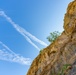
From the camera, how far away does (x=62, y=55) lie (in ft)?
97.1

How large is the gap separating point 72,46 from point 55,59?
3.79 meters

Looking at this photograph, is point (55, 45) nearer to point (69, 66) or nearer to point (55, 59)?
point (55, 59)

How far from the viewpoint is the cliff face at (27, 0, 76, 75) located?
1070 inches

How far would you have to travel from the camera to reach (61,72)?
26.7 meters

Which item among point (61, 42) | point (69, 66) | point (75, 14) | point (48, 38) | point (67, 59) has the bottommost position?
point (69, 66)

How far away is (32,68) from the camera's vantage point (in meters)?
37.9

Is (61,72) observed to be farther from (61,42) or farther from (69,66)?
(61,42)

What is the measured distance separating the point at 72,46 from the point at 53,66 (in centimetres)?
391

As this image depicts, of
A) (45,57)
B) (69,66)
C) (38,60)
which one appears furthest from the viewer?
(38,60)

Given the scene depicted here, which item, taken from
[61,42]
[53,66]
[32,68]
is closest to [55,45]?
[61,42]

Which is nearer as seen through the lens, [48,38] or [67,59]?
[67,59]

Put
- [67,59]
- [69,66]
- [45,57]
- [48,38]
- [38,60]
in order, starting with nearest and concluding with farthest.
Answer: [69,66]
[67,59]
[45,57]
[38,60]
[48,38]

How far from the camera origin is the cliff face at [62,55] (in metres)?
27.2

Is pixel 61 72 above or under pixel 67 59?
under
